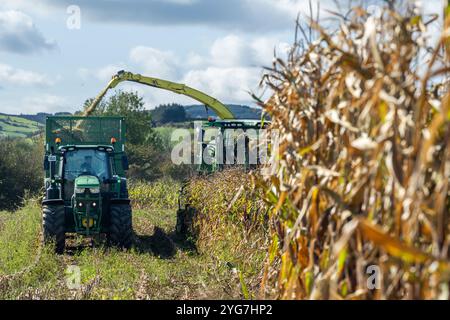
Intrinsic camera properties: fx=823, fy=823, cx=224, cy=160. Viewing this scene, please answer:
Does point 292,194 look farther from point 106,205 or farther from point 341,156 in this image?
point 106,205

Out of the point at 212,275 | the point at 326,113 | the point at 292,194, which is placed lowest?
the point at 212,275

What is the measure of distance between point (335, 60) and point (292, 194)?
48.8 inches

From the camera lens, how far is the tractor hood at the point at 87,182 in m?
15.5

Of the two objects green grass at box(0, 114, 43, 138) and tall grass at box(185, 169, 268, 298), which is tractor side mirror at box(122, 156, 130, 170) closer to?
tall grass at box(185, 169, 268, 298)

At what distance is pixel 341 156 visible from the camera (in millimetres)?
5234

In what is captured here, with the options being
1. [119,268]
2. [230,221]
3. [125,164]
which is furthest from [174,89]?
[119,268]

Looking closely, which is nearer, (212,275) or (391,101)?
(391,101)

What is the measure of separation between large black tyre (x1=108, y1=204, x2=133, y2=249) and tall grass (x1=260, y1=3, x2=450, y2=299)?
9082mm

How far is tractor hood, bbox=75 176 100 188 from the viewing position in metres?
15.5

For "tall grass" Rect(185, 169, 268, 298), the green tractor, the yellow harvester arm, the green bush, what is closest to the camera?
"tall grass" Rect(185, 169, 268, 298)

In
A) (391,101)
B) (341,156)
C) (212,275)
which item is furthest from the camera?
(212,275)

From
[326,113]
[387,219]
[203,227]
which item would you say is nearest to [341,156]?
[326,113]

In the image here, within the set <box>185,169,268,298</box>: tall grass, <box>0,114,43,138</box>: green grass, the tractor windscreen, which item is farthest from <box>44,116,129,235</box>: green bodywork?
<box>0,114,43,138</box>: green grass

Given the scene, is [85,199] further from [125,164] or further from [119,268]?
[119,268]
